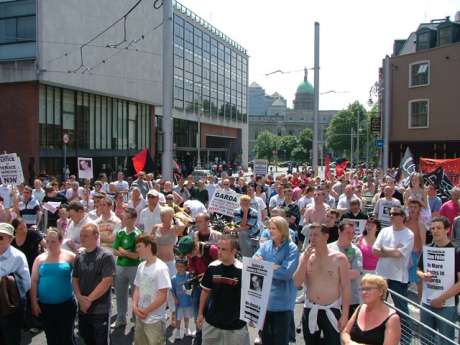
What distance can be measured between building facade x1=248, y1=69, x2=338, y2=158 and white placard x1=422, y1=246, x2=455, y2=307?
13385cm

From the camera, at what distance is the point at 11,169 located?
12.3 meters

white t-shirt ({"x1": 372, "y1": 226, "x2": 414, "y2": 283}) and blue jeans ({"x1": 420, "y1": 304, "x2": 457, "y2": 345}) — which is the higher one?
white t-shirt ({"x1": 372, "y1": 226, "x2": 414, "y2": 283})

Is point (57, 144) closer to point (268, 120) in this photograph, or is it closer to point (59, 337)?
point (59, 337)

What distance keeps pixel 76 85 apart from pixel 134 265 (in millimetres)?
25979

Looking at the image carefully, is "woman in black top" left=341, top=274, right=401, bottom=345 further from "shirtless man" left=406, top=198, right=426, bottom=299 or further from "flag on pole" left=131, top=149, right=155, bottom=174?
"flag on pole" left=131, top=149, right=155, bottom=174

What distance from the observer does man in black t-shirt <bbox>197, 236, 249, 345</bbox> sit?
5.27 metres

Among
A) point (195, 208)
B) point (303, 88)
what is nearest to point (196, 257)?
point (195, 208)

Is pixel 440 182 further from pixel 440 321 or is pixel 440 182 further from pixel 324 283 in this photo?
pixel 324 283

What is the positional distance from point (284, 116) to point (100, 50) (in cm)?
12821

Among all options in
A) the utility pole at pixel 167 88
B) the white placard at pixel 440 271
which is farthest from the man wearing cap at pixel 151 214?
the utility pole at pixel 167 88

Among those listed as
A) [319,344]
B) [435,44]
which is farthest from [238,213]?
[435,44]

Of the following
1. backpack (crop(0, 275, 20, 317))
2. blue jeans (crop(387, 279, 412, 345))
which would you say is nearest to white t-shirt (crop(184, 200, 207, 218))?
blue jeans (crop(387, 279, 412, 345))

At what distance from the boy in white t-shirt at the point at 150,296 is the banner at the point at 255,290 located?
938mm

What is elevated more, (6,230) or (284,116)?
(284,116)
